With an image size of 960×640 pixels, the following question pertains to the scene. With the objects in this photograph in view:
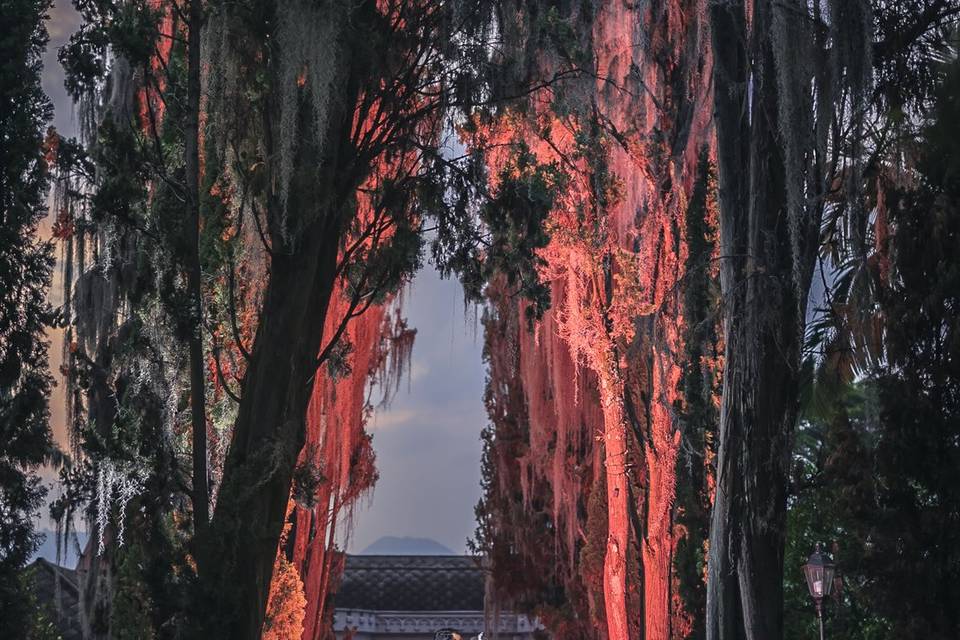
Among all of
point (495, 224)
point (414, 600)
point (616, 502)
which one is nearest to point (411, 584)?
point (414, 600)

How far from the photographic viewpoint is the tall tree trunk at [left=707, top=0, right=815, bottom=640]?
952cm

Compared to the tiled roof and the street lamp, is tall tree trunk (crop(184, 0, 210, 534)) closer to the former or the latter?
the street lamp

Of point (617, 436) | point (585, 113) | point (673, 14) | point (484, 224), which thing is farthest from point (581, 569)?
point (484, 224)

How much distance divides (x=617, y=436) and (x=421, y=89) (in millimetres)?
9224

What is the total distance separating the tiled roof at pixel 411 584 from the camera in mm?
34188

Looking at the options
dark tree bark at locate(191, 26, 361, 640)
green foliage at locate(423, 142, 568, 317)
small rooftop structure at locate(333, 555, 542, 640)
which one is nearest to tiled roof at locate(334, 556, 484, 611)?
small rooftop structure at locate(333, 555, 542, 640)

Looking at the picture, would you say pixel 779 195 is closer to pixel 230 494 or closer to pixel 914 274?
pixel 914 274

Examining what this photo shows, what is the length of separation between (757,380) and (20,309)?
20.2ft

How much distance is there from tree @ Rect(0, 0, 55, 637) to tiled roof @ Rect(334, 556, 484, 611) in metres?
23.2

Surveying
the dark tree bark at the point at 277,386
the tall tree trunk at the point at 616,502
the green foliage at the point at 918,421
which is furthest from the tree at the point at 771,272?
the tall tree trunk at the point at 616,502

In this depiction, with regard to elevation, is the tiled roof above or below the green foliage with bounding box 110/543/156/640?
above

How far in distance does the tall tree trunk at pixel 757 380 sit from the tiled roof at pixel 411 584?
79.9 ft

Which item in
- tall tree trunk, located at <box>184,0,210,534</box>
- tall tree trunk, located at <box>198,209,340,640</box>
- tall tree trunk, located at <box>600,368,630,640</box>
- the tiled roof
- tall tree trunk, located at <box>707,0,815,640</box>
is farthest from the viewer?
the tiled roof

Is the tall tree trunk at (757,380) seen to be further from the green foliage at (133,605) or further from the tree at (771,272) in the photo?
the green foliage at (133,605)
